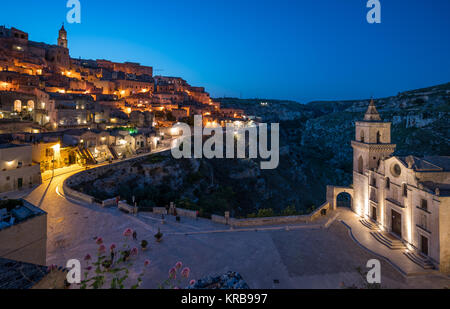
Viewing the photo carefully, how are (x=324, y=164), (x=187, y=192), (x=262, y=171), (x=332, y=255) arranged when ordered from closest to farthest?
1. (x=332, y=255)
2. (x=187, y=192)
3. (x=262, y=171)
4. (x=324, y=164)

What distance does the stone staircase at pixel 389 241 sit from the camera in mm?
16600

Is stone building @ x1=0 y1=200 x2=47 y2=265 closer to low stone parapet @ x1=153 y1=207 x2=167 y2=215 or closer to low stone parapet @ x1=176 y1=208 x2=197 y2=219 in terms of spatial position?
low stone parapet @ x1=153 y1=207 x2=167 y2=215

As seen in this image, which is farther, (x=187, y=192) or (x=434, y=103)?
(x=434, y=103)

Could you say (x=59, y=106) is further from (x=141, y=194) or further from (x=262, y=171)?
(x=262, y=171)

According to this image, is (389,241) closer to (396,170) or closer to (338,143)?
(396,170)

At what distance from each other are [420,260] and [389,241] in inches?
96.4

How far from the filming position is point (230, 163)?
50781 mm

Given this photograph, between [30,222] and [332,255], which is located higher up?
[30,222]

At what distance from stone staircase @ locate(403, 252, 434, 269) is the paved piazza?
0.62m

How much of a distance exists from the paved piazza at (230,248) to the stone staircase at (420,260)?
623 millimetres

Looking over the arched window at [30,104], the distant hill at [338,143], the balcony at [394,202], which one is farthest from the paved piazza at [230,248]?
the distant hill at [338,143]

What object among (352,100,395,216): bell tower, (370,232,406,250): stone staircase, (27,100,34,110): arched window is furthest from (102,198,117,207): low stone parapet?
(27,100,34,110): arched window

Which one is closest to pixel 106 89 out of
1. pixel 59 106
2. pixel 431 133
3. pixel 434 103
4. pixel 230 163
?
pixel 59 106

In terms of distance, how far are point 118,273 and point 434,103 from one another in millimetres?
102351
